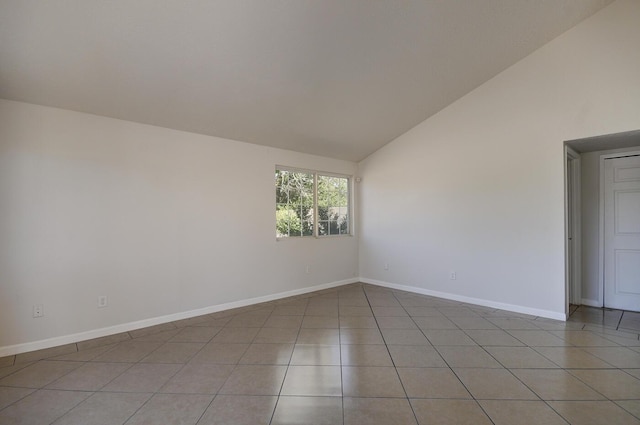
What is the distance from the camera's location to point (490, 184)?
13.9 feet

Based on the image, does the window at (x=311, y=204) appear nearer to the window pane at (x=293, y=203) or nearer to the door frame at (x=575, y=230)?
the window pane at (x=293, y=203)

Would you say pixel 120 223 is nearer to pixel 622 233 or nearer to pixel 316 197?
pixel 316 197

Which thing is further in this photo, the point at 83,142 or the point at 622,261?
the point at 622,261

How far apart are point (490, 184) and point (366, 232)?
7.58ft

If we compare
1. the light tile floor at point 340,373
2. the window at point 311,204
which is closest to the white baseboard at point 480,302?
the light tile floor at point 340,373

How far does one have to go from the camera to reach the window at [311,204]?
489 cm

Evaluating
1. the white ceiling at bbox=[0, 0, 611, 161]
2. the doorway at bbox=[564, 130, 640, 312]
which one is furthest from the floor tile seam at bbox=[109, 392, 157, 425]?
the doorway at bbox=[564, 130, 640, 312]

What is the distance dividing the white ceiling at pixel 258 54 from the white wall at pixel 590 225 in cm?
189

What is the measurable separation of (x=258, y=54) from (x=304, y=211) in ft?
9.00

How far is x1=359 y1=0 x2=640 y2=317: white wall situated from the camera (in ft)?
11.0

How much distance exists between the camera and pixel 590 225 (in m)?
4.29

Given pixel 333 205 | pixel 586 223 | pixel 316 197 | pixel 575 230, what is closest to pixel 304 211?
pixel 316 197

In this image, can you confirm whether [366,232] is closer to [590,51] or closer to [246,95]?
[246,95]

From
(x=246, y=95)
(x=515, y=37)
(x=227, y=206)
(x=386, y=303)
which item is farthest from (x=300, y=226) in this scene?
(x=515, y=37)
